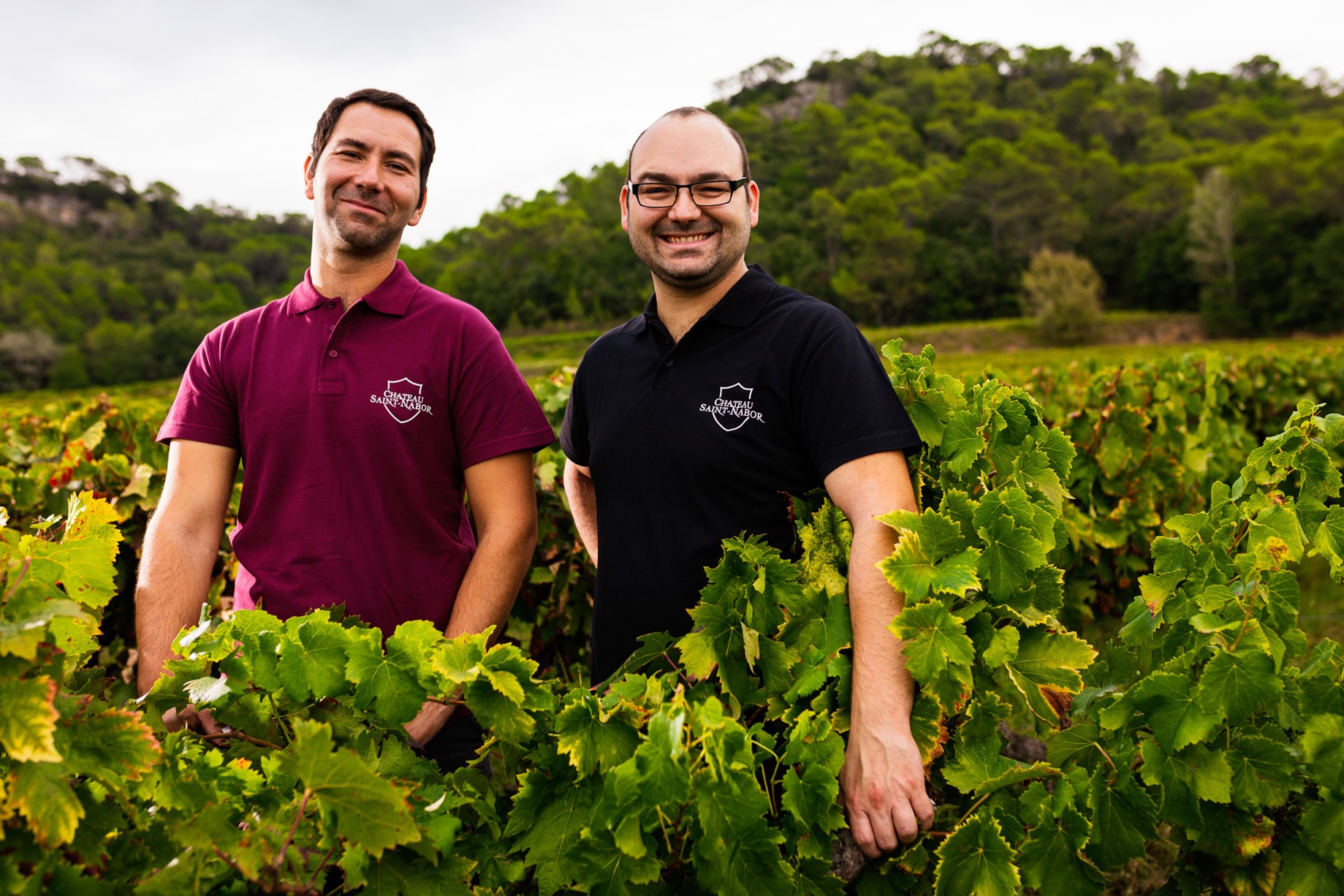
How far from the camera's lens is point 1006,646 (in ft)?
5.57

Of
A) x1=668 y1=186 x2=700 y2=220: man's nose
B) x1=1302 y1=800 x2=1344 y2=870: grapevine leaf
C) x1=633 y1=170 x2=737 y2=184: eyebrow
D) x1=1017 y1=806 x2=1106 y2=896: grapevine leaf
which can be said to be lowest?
x1=1017 y1=806 x2=1106 y2=896: grapevine leaf

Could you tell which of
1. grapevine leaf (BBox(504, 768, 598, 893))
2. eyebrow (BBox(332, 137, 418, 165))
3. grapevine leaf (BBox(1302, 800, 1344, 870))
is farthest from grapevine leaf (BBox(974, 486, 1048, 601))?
eyebrow (BBox(332, 137, 418, 165))

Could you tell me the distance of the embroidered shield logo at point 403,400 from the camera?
2.52 meters

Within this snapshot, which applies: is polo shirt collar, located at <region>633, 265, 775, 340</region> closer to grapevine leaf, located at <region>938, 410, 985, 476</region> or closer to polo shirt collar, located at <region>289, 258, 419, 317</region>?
grapevine leaf, located at <region>938, 410, 985, 476</region>

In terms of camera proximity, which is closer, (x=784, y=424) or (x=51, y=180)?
(x=784, y=424)

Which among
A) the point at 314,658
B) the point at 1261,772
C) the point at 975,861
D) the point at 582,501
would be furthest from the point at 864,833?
the point at 582,501

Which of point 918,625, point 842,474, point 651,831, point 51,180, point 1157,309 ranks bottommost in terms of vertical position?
point 1157,309

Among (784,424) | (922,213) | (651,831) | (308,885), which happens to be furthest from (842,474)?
(922,213)

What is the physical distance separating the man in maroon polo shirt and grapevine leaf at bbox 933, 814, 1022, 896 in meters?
1.37

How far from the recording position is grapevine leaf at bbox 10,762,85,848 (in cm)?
105

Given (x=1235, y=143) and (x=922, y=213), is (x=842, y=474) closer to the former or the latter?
(x=922, y=213)

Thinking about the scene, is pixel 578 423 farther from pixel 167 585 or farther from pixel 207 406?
pixel 167 585

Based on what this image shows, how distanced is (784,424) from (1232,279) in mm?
70252

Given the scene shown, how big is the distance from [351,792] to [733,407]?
1352 mm
